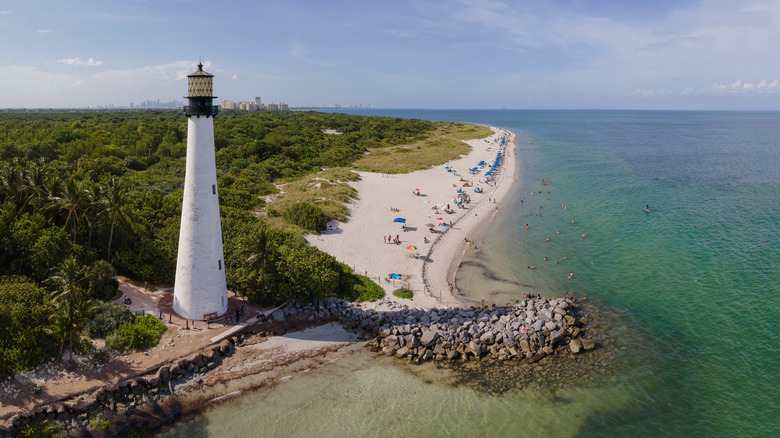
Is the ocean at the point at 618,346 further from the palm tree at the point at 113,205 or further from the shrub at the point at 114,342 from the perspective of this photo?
the palm tree at the point at 113,205

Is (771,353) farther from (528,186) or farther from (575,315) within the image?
(528,186)

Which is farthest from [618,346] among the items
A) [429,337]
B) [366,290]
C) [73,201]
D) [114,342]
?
[73,201]

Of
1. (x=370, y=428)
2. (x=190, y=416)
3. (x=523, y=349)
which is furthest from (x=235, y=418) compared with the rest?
(x=523, y=349)

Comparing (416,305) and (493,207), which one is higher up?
(493,207)

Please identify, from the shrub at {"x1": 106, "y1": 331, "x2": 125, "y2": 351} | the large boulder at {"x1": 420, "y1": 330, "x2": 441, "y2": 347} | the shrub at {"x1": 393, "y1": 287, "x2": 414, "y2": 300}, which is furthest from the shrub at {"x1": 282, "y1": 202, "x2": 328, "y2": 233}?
the shrub at {"x1": 106, "y1": 331, "x2": 125, "y2": 351}

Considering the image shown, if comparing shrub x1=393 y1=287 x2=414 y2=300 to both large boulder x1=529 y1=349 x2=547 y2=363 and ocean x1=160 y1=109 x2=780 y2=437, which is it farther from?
large boulder x1=529 y1=349 x2=547 y2=363
